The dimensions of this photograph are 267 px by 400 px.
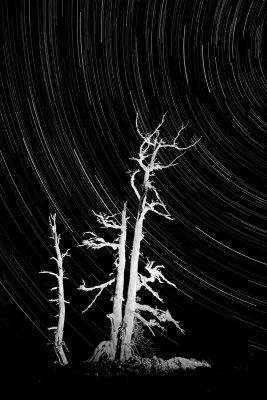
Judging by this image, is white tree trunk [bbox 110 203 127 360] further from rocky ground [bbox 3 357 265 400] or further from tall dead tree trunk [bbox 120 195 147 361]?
rocky ground [bbox 3 357 265 400]

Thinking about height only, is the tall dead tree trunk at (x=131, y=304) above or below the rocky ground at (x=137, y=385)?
above

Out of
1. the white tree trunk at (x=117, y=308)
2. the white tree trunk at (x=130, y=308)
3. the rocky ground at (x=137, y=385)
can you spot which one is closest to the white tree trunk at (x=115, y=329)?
the white tree trunk at (x=117, y=308)

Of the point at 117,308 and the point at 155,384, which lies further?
the point at 117,308

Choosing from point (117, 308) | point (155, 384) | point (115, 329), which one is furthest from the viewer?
point (117, 308)

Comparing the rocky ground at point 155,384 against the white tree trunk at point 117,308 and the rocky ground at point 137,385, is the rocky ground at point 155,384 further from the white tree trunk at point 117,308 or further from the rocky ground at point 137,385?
the white tree trunk at point 117,308

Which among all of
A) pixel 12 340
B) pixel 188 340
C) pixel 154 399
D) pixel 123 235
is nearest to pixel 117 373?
pixel 154 399

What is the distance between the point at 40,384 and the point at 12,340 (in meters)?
31.2

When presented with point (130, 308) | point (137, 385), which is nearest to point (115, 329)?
point (130, 308)

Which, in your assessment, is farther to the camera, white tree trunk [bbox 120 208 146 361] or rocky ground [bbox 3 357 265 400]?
white tree trunk [bbox 120 208 146 361]

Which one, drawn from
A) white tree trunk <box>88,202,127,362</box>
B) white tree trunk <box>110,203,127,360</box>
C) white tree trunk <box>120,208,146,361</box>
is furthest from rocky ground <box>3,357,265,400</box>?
white tree trunk <box>110,203,127,360</box>

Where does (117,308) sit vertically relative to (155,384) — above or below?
above

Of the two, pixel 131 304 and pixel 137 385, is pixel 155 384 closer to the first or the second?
pixel 137 385

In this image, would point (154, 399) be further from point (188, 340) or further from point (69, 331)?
point (69, 331)

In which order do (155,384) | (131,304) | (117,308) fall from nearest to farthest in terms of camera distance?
1. (155,384)
2. (131,304)
3. (117,308)
